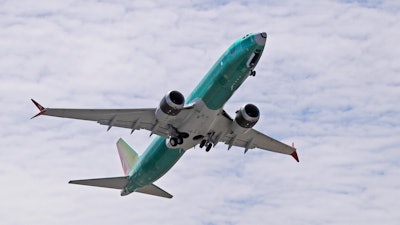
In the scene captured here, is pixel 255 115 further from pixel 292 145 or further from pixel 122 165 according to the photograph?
pixel 122 165

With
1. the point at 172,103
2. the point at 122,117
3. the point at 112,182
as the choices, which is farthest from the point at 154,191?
the point at 172,103

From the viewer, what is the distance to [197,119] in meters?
65.4

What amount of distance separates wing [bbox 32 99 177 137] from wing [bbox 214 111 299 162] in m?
4.60

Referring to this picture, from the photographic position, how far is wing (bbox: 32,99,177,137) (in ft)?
213

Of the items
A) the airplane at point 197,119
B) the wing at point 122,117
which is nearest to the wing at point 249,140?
the airplane at point 197,119

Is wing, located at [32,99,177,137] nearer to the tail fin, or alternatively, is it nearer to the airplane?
the airplane

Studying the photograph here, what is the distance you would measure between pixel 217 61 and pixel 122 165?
21712mm

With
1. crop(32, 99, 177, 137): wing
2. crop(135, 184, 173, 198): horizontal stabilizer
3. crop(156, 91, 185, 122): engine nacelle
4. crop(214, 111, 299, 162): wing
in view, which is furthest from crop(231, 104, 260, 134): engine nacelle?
crop(135, 184, 173, 198): horizontal stabilizer

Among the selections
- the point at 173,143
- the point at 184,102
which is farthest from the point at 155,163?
the point at 184,102

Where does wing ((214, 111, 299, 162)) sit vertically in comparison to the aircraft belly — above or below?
below

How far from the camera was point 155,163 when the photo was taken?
7181cm

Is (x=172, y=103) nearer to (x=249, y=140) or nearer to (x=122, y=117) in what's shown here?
(x=122, y=117)

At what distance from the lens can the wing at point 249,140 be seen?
69062 mm

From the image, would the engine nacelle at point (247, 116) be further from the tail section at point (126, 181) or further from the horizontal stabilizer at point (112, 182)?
the horizontal stabilizer at point (112, 182)
